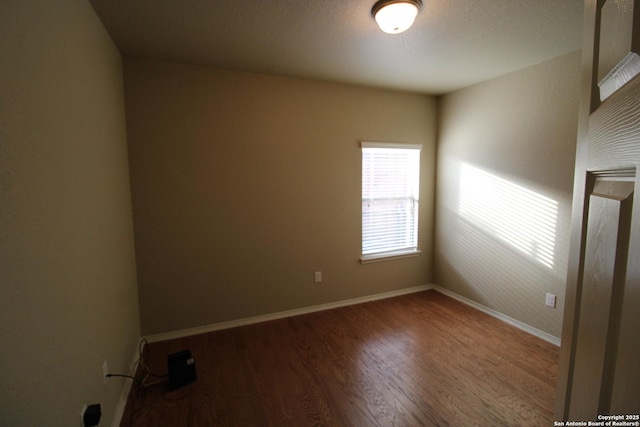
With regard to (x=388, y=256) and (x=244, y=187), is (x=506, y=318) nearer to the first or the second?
(x=388, y=256)

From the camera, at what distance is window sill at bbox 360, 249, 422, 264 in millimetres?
3508

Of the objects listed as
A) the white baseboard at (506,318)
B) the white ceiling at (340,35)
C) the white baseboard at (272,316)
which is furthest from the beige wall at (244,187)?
the white baseboard at (506,318)

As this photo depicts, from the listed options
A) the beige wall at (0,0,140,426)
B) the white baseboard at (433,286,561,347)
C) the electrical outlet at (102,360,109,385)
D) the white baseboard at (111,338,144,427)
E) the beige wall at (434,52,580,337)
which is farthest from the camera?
the white baseboard at (433,286,561,347)

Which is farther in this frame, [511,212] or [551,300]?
[511,212]

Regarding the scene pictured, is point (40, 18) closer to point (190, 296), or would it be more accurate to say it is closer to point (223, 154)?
point (223, 154)

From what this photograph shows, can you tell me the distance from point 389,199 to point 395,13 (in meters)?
2.23

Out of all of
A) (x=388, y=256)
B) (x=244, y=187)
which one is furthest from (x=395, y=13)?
(x=388, y=256)

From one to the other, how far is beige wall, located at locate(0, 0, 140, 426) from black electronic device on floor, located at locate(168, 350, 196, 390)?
0.31m

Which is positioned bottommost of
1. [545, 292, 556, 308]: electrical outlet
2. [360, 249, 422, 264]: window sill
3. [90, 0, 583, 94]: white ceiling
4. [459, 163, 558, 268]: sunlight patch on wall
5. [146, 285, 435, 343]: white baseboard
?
[146, 285, 435, 343]: white baseboard

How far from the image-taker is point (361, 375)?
2.16 meters

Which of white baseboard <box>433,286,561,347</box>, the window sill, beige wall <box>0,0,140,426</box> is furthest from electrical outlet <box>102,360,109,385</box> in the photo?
white baseboard <box>433,286,561,347</box>

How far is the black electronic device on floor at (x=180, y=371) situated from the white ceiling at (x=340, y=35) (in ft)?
7.93

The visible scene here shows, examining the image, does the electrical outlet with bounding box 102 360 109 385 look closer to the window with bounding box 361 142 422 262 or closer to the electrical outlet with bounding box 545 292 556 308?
the window with bounding box 361 142 422 262

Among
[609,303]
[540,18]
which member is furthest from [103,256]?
[540,18]
